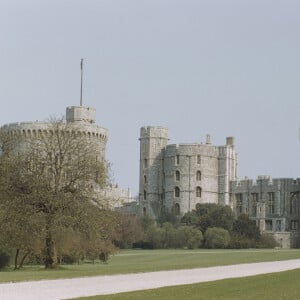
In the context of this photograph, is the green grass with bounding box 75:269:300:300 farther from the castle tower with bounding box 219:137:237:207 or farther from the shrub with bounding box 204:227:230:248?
the castle tower with bounding box 219:137:237:207

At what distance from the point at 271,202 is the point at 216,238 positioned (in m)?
22.8

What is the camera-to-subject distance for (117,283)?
75.8 feet

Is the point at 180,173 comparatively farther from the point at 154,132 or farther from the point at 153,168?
the point at 154,132

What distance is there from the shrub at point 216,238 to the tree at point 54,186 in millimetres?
38342

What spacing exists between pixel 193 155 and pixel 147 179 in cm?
676

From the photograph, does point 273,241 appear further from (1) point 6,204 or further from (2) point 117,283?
(2) point 117,283

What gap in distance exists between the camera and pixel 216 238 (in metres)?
75.6

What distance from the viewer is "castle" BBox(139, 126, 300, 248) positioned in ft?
315

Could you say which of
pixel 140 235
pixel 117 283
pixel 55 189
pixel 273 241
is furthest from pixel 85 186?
pixel 273 241

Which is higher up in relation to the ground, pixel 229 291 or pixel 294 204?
pixel 294 204

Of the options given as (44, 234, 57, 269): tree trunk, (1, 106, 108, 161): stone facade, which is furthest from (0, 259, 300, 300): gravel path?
(1, 106, 108, 161): stone facade

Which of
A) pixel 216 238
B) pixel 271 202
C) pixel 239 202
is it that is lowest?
pixel 216 238

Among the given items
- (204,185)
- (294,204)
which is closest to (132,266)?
(294,204)

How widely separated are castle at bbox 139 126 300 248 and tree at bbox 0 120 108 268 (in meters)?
59.8
